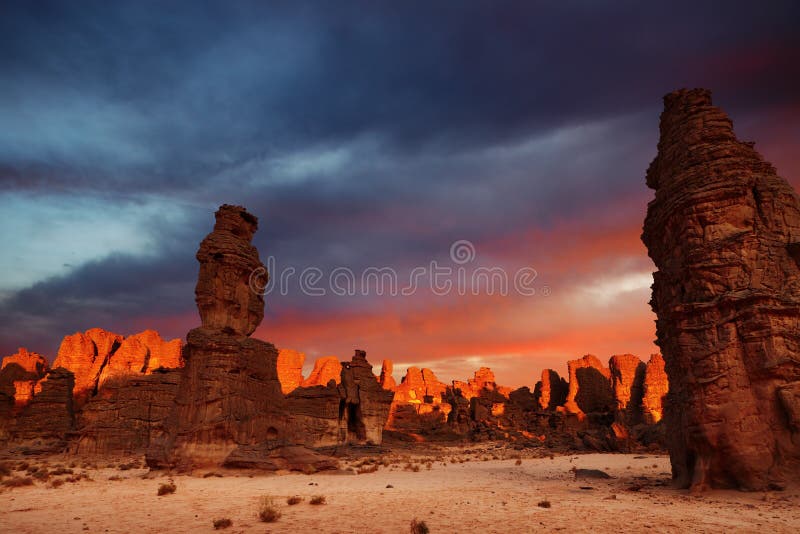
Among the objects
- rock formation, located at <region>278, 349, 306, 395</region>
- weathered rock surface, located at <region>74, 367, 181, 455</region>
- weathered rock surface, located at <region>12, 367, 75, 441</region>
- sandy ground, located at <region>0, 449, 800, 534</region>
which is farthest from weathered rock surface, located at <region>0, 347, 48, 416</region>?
sandy ground, located at <region>0, 449, 800, 534</region>

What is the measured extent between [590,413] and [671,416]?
59756 millimetres

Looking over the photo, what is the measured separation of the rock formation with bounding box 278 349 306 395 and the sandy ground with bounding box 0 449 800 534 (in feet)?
223

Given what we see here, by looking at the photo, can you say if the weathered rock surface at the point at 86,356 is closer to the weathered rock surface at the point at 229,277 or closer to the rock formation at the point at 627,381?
the weathered rock surface at the point at 229,277

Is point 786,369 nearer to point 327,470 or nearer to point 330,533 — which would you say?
point 330,533

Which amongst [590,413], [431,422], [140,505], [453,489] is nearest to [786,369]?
[453,489]

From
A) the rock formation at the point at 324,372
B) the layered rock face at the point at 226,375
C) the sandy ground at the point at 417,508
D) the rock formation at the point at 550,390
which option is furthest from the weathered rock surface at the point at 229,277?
the rock formation at the point at 550,390

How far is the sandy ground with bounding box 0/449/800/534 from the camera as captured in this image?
1008cm

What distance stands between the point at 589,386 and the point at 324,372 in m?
47.6

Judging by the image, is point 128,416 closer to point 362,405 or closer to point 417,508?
point 362,405

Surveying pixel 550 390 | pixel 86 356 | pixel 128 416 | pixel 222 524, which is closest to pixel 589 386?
pixel 550 390

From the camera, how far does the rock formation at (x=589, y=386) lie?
2859 inches

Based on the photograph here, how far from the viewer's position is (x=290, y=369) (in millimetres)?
87500

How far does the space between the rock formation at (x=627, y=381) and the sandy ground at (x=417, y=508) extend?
54.5 metres

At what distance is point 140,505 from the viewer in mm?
14219
